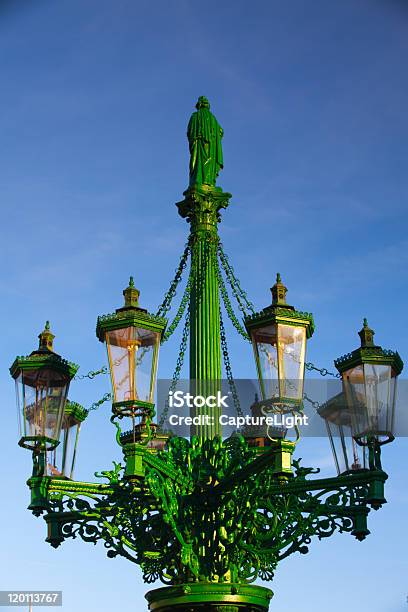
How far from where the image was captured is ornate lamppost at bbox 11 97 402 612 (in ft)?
34.3

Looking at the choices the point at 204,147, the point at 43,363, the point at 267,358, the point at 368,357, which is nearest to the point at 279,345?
the point at 267,358

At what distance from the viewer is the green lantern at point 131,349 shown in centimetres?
1025

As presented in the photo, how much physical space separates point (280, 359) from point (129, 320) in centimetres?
167

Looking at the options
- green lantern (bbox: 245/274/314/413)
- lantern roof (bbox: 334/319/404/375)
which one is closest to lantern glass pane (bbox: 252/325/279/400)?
green lantern (bbox: 245/274/314/413)

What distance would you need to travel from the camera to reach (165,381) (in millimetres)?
13359

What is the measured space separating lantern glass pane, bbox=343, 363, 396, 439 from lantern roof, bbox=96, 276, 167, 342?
219 cm

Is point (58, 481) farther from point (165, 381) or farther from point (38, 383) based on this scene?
point (165, 381)

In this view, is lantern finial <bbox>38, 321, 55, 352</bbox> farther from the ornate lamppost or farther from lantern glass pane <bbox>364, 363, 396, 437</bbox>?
lantern glass pane <bbox>364, 363, 396, 437</bbox>

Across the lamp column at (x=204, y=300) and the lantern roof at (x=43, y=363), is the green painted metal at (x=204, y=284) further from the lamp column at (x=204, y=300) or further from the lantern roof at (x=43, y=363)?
the lantern roof at (x=43, y=363)

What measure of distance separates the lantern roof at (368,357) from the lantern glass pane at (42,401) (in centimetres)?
322

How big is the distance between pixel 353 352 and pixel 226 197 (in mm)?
3867

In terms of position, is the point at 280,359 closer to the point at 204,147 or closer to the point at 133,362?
the point at 133,362

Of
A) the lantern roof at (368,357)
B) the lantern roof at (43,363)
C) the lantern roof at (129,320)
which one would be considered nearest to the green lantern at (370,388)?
the lantern roof at (368,357)

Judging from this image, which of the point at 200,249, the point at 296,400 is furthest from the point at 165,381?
the point at 296,400
